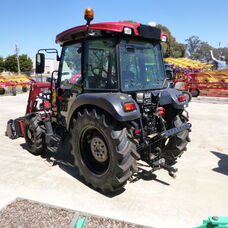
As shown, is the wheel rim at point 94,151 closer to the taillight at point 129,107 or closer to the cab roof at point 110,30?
the taillight at point 129,107

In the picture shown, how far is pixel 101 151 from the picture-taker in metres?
3.39

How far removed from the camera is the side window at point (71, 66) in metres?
3.85

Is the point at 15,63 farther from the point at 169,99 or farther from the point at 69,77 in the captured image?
the point at 169,99

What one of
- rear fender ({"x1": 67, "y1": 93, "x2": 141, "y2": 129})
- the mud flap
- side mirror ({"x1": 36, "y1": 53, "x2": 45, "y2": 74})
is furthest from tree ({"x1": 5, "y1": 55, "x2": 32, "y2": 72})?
rear fender ({"x1": 67, "y1": 93, "x2": 141, "y2": 129})

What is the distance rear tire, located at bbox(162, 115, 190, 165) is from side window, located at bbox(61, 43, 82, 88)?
1836 millimetres

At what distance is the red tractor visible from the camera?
10.1ft

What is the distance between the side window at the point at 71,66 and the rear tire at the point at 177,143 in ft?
6.02

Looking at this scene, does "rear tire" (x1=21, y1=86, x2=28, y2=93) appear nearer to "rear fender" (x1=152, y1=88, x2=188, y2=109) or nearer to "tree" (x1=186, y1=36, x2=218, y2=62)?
"rear fender" (x1=152, y1=88, x2=188, y2=109)

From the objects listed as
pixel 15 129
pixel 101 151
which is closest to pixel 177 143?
pixel 101 151

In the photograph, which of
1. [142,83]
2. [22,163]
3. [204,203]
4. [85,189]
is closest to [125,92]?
[142,83]

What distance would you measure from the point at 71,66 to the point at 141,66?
1235 mm

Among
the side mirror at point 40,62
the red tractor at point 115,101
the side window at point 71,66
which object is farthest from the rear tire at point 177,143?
the side mirror at point 40,62

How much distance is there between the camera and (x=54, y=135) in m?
4.52

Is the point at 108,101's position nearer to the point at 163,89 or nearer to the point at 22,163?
the point at 163,89
